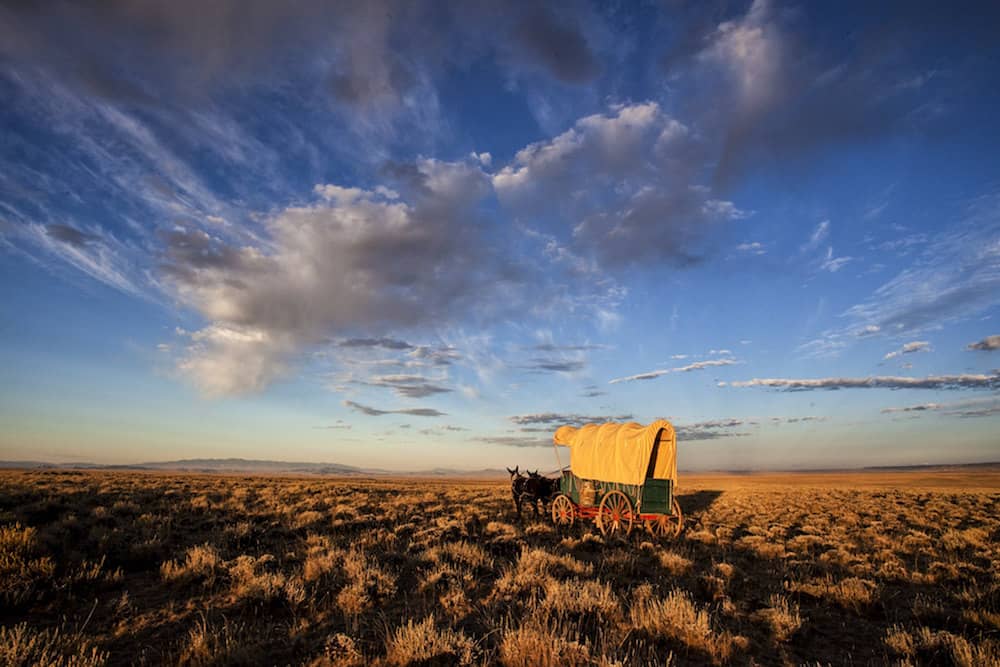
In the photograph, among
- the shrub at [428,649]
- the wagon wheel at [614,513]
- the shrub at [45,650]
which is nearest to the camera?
the shrub at [45,650]

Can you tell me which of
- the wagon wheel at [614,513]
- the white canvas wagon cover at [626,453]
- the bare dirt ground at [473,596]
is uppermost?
the white canvas wagon cover at [626,453]

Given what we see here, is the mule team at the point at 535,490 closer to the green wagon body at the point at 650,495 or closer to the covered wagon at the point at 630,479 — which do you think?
the covered wagon at the point at 630,479

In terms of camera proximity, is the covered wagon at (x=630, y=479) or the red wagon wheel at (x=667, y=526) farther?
the red wagon wheel at (x=667, y=526)

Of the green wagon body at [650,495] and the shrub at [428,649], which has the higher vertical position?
the green wagon body at [650,495]

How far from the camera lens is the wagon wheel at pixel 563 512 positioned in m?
15.0

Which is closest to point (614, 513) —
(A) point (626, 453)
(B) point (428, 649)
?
(A) point (626, 453)

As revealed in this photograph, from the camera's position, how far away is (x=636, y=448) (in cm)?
1256

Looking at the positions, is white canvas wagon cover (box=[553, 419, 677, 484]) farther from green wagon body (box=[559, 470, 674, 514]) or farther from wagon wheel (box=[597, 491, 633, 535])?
wagon wheel (box=[597, 491, 633, 535])

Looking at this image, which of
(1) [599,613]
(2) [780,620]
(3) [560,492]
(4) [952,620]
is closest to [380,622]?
(1) [599,613]

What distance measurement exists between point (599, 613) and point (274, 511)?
14.0m

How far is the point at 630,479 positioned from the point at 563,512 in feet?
11.2

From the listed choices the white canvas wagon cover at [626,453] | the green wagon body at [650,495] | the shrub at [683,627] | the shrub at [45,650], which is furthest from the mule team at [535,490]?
the shrub at [45,650]

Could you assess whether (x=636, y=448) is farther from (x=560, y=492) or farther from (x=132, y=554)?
(x=132, y=554)

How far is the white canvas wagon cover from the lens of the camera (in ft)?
40.8
